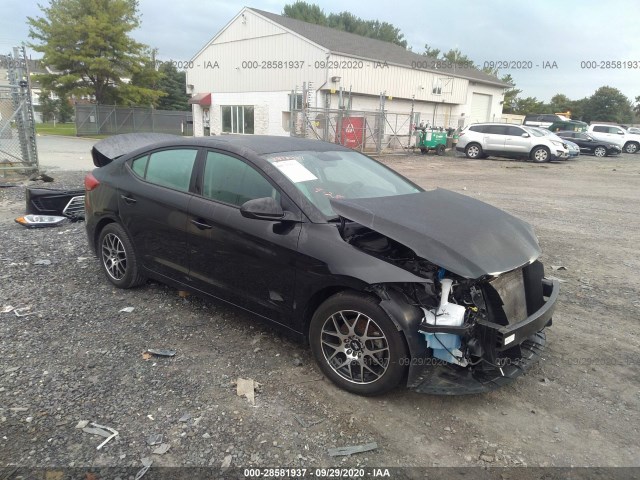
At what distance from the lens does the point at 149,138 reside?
625cm

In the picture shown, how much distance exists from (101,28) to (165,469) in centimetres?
3549

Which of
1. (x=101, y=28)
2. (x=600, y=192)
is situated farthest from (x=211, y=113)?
(x=600, y=192)

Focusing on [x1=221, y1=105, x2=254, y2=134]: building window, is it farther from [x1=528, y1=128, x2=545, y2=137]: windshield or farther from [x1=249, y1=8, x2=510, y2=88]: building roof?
[x1=528, y1=128, x2=545, y2=137]: windshield

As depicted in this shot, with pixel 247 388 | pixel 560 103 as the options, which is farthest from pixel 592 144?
pixel 560 103

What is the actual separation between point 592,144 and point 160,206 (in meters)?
28.4

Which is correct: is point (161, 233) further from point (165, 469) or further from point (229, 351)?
point (165, 469)

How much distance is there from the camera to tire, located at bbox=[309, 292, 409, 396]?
9.22ft

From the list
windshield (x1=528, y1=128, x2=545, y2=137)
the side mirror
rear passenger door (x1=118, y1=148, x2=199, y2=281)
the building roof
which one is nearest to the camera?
the side mirror

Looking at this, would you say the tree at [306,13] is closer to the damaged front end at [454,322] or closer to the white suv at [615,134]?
the white suv at [615,134]

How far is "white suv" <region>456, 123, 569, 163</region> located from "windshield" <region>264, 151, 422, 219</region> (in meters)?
19.4

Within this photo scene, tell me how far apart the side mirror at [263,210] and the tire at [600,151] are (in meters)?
28.5

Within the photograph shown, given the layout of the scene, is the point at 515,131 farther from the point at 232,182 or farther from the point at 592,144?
the point at 232,182

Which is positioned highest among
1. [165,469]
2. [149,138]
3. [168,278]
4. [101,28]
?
[101,28]

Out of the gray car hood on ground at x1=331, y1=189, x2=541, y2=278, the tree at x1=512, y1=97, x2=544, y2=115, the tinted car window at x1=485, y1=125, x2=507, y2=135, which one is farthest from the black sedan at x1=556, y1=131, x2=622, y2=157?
the tree at x1=512, y1=97, x2=544, y2=115
